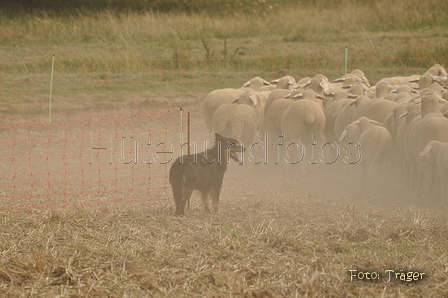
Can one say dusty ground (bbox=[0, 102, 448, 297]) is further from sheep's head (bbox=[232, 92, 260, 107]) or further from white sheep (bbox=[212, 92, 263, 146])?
sheep's head (bbox=[232, 92, 260, 107])

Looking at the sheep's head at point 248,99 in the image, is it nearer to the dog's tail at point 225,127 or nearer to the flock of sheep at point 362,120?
the flock of sheep at point 362,120

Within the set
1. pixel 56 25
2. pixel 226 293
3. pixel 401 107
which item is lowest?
pixel 226 293

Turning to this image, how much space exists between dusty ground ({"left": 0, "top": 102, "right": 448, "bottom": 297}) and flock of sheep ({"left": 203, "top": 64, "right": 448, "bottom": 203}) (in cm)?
61

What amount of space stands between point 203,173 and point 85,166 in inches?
139

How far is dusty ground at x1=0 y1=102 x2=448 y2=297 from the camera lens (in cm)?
455

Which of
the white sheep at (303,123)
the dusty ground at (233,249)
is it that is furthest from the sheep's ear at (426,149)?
the white sheep at (303,123)

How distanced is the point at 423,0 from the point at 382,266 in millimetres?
20070

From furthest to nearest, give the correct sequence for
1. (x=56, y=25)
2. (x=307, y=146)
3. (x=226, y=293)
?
(x=56, y=25)
(x=307, y=146)
(x=226, y=293)

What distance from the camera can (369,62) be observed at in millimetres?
16203

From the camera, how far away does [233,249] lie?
5.29 meters

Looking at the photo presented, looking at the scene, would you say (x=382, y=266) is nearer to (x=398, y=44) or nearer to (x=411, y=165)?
(x=411, y=165)

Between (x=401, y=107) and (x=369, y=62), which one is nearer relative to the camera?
(x=401, y=107)

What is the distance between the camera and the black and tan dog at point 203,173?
20.0 ft

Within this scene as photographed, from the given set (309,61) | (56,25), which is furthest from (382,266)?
(56,25)
